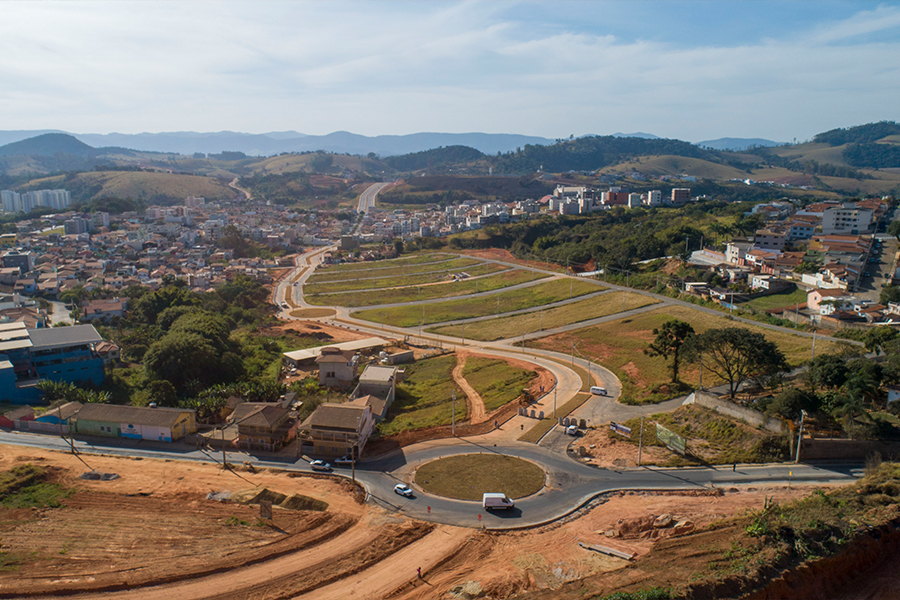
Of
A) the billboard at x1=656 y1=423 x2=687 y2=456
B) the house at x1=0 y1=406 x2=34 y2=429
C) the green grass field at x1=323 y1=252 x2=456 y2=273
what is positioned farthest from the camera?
the green grass field at x1=323 y1=252 x2=456 y2=273

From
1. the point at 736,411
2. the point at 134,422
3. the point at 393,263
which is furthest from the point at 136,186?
the point at 736,411

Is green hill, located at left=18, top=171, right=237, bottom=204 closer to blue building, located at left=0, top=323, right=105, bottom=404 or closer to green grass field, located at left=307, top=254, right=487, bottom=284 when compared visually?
green grass field, located at left=307, top=254, right=487, bottom=284

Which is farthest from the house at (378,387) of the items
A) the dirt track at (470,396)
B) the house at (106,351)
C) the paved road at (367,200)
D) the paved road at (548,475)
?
the paved road at (367,200)

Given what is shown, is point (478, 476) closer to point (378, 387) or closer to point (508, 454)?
point (508, 454)

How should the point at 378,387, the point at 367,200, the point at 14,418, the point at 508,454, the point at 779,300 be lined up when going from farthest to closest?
1. the point at 367,200
2. the point at 779,300
3. the point at 378,387
4. the point at 14,418
5. the point at 508,454

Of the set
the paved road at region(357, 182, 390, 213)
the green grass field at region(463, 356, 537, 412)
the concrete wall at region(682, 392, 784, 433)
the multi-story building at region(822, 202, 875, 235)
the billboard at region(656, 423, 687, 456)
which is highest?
the paved road at region(357, 182, 390, 213)

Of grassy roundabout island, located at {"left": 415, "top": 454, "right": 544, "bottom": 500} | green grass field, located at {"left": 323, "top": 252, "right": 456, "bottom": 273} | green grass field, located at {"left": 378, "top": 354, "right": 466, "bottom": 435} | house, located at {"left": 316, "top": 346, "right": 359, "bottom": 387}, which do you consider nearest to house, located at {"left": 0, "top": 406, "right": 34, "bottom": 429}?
house, located at {"left": 316, "top": 346, "right": 359, "bottom": 387}

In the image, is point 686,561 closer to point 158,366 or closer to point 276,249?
point 158,366
